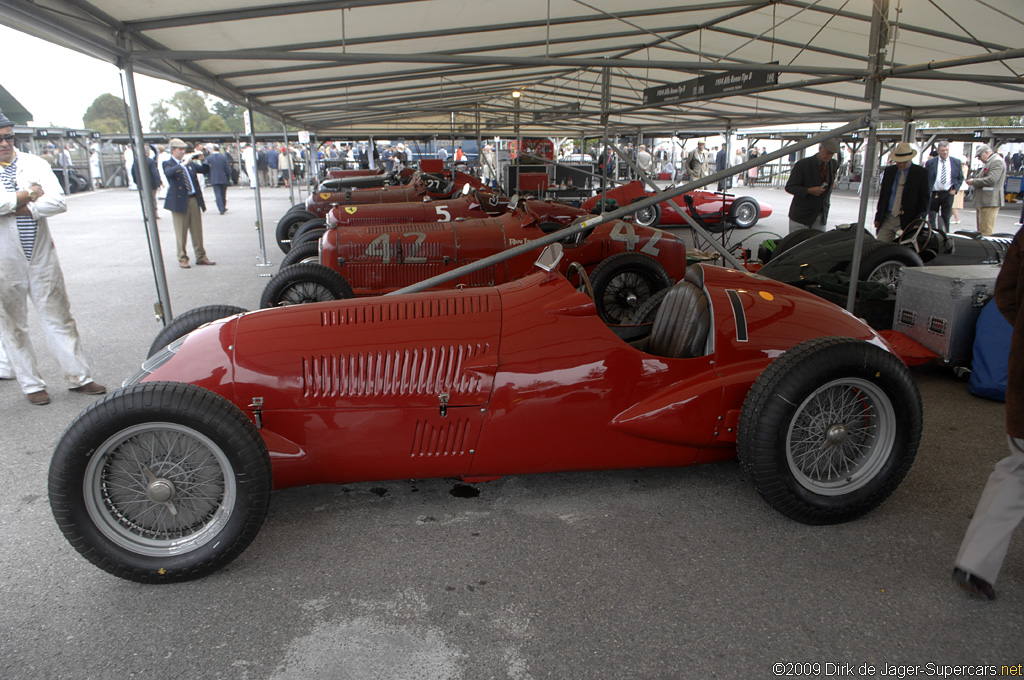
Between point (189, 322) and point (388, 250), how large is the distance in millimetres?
2782

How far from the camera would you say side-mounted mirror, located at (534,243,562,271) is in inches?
128

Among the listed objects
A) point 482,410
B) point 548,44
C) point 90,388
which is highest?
point 548,44

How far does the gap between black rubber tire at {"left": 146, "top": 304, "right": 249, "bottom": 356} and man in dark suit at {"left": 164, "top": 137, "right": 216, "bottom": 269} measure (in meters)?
6.69

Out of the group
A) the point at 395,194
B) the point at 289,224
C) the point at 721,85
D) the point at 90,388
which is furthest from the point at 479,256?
the point at 289,224

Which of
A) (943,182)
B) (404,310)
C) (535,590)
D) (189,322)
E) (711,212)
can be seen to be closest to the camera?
(535,590)

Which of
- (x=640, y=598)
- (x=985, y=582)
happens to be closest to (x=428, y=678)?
(x=640, y=598)

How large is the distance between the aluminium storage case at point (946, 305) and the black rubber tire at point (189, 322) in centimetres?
501

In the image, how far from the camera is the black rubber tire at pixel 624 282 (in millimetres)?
6375

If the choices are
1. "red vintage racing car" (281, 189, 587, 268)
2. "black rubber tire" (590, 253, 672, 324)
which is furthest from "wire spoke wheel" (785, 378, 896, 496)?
"red vintage racing car" (281, 189, 587, 268)

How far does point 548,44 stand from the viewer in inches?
249

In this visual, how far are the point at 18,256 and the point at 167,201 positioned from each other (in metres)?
5.96

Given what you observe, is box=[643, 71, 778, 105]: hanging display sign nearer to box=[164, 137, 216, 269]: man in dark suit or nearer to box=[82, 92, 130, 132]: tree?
box=[164, 137, 216, 269]: man in dark suit

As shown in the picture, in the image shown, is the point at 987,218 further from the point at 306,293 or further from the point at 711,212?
the point at 306,293

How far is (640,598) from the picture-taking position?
247cm
